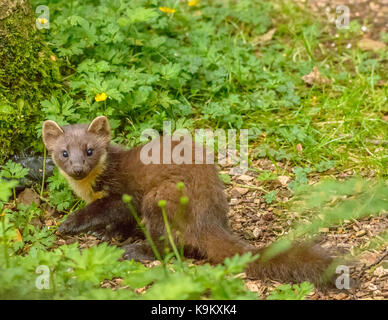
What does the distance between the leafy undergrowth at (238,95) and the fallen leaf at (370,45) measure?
0.28ft

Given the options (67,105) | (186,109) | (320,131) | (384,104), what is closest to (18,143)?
(67,105)

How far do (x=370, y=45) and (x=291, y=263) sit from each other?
15.2ft

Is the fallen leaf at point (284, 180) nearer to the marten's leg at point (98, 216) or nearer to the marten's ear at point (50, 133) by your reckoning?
the marten's leg at point (98, 216)

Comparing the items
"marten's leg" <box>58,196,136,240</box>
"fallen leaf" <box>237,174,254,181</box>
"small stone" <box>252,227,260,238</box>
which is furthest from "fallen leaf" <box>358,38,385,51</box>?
"marten's leg" <box>58,196,136,240</box>

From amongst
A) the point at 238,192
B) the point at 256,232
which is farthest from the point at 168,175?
the point at 238,192

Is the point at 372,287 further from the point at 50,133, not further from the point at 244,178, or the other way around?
the point at 50,133

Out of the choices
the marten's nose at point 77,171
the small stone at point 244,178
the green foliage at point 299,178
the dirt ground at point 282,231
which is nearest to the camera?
the dirt ground at point 282,231

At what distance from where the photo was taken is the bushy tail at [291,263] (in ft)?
14.1

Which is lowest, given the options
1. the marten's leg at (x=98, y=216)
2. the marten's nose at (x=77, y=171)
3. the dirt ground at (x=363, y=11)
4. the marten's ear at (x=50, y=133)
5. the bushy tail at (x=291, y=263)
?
the bushy tail at (x=291, y=263)

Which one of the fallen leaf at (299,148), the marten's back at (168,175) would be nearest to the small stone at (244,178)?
the fallen leaf at (299,148)

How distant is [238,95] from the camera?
6848 millimetres

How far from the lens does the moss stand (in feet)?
19.0

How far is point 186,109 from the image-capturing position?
6801mm

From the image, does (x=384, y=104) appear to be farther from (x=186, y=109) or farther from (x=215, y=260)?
(x=215, y=260)
